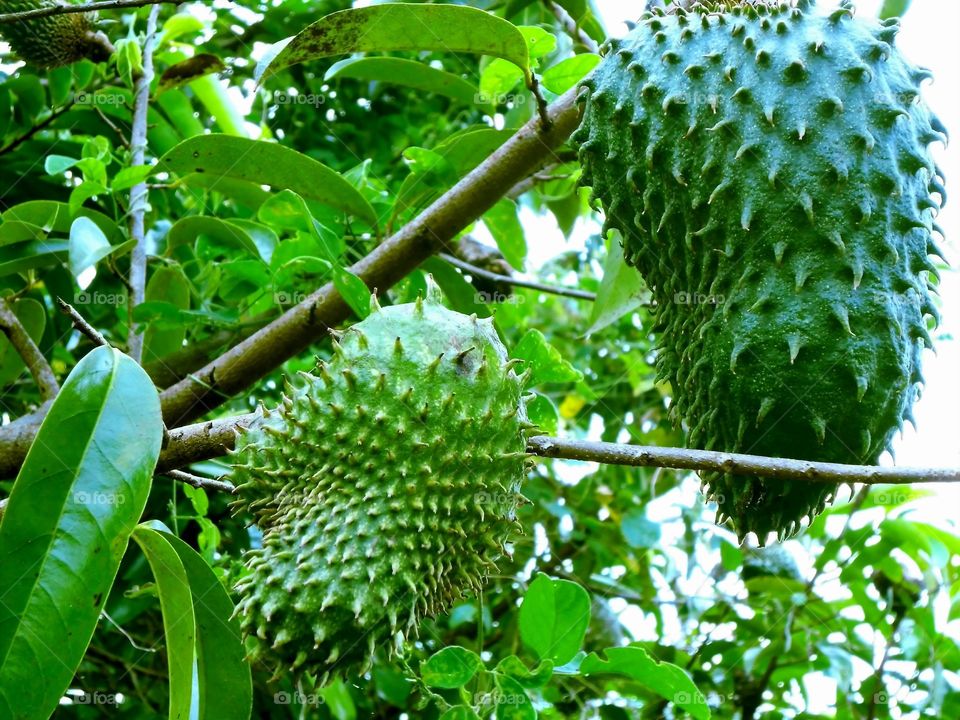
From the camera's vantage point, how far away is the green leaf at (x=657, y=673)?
1778 millimetres

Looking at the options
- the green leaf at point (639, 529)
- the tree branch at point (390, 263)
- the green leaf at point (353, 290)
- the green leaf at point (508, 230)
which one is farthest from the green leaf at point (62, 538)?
the green leaf at point (639, 529)

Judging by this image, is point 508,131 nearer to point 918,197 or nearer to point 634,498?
point 918,197

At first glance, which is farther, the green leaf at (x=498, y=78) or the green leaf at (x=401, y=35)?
the green leaf at (x=498, y=78)

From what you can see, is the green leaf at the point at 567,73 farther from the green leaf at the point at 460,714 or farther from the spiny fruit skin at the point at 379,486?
the green leaf at the point at 460,714

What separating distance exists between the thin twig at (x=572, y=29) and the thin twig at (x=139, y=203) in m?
1.11

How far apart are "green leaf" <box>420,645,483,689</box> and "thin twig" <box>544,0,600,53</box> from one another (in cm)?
168

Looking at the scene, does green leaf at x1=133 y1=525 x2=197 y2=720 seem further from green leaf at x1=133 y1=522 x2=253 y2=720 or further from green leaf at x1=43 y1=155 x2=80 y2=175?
green leaf at x1=43 y1=155 x2=80 y2=175

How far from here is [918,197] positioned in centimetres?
157

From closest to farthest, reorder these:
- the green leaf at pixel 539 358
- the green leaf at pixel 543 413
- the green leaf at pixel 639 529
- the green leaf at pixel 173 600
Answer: the green leaf at pixel 173 600 < the green leaf at pixel 539 358 < the green leaf at pixel 543 413 < the green leaf at pixel 639 529

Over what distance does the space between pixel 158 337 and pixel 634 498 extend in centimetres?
201

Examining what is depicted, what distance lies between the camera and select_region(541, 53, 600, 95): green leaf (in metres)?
2.17

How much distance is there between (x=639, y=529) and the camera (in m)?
3.43

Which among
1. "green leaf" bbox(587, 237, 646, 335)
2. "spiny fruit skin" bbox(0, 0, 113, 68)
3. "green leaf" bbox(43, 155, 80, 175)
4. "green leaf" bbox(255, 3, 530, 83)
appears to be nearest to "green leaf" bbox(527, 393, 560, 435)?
"green leaf" bbox(587, 237, 646, 335)

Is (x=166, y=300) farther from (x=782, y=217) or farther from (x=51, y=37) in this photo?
(x=782, y=217)
